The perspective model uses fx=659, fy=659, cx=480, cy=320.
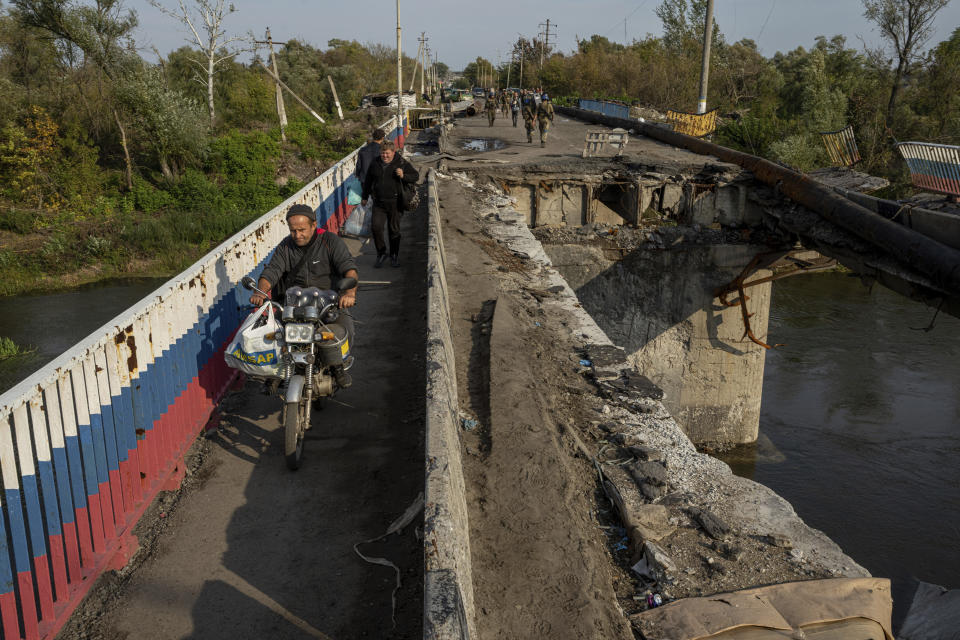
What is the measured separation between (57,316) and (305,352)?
23002 millimetres

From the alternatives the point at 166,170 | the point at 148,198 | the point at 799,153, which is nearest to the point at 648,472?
the point at 799,153

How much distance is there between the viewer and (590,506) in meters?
4.29

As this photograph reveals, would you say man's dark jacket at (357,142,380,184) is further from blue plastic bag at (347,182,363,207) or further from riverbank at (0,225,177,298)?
riverbank at (0,225,177,298)

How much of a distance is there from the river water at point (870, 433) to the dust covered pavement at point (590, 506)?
24.5 ft

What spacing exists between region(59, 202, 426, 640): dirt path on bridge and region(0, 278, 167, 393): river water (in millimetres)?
16494

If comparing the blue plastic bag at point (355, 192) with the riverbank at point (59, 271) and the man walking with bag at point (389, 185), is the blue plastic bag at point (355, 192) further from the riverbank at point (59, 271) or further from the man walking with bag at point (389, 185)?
the riverbank at point (59, 271)

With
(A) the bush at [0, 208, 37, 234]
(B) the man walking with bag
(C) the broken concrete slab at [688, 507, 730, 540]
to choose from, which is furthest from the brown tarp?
(A) the bush at [0, 208, 37, 234]

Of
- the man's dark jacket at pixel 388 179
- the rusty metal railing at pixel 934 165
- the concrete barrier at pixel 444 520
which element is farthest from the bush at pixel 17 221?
the rusty metal railing at pixel 934 165

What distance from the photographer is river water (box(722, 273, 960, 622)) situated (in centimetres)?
1348

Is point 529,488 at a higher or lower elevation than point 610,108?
lower

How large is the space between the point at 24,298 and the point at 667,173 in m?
23.7

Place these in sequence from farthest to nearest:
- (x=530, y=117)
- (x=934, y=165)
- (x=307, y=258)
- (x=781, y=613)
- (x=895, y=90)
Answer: (x=895, y=90) < (x=530, y=117) < (x=934, y=165) < (x=307, y=258) < (x=781, y=613)

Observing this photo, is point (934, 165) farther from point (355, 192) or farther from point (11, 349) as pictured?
point (11, 349)

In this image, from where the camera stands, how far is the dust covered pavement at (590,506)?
Result: 11.2 ft
